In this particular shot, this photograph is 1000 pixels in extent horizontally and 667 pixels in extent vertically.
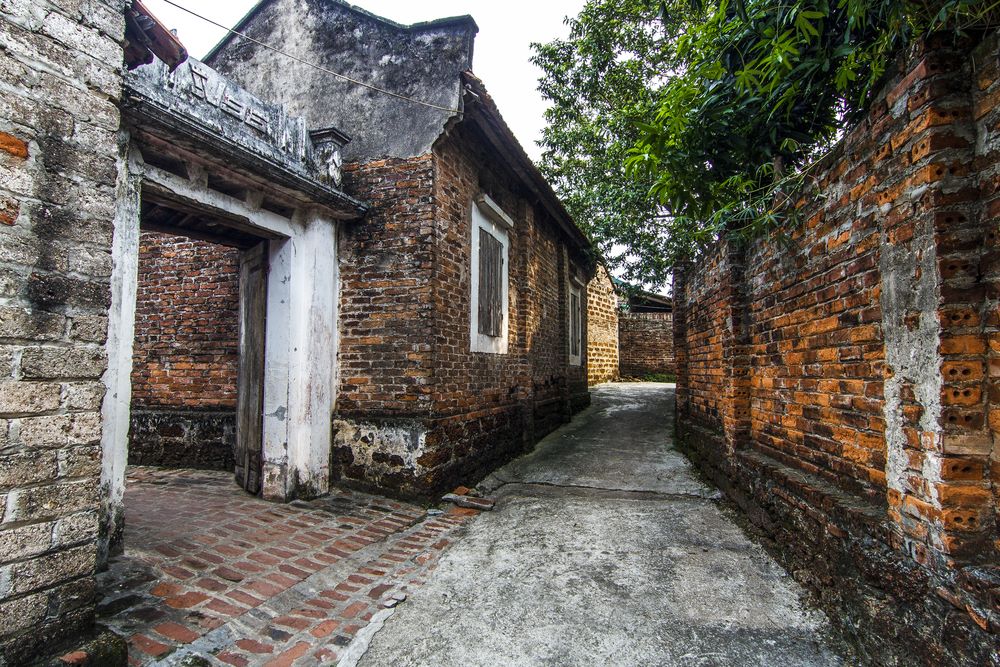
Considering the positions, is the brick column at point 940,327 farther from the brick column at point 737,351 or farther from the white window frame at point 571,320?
the white window frame at point 571,320

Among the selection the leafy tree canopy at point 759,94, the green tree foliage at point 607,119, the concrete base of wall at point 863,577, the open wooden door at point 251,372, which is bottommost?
the concrete base of wall at point 863,577

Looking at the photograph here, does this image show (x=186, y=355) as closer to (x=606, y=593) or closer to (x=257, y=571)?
(x=257, y=571)

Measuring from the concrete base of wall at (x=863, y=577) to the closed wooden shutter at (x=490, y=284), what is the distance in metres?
3.51

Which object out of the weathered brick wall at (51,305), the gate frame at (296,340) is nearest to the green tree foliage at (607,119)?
the gate frame at (296,340)

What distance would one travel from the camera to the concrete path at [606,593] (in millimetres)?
2590

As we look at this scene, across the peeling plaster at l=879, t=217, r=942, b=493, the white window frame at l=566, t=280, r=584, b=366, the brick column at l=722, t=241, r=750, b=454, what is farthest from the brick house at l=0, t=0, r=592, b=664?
the peeling plaster at l=879, t=217, r=942, b=493

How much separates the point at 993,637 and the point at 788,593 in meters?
1.42

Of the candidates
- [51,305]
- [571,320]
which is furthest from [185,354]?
[571,320]

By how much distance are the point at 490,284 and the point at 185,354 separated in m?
3.72

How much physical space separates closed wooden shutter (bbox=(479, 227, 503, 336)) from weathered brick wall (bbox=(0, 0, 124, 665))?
4260 millimetres

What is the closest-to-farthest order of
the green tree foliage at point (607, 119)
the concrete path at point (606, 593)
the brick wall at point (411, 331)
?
the concrete path at point (606, 593)
the brick wall at point (411, 331)
the green tree foliage at point (607, 119)

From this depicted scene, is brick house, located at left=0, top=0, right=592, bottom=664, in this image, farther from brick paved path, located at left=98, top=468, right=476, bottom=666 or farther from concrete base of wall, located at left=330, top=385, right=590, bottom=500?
brick paved path, located at left=98, top=468, right=476, bottom=666

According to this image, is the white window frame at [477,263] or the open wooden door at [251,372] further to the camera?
the white window frame at [477,263]

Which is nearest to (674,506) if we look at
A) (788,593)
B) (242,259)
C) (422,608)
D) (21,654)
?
(788,593)
